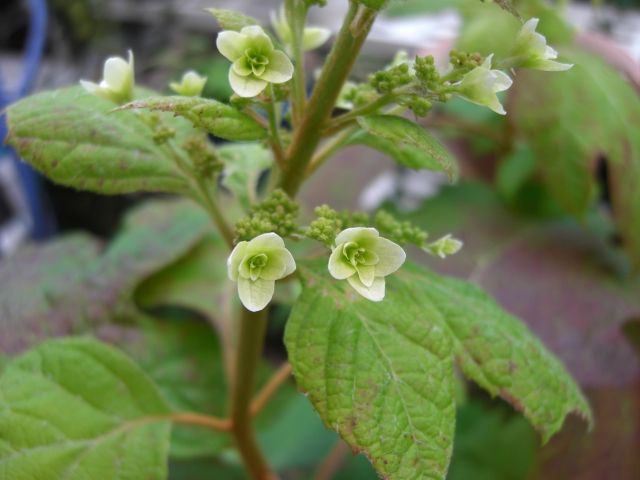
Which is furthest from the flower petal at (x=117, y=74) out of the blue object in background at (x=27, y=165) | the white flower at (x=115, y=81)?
the blue object in background at (x=27, y=165)

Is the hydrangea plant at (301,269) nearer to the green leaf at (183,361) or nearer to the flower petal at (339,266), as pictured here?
the flower petal at (339,266)

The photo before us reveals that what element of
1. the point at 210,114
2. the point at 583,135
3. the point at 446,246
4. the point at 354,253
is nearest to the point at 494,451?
the point at 583,135

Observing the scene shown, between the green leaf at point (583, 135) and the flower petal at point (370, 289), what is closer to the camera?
the flower petal at point (370, 289)

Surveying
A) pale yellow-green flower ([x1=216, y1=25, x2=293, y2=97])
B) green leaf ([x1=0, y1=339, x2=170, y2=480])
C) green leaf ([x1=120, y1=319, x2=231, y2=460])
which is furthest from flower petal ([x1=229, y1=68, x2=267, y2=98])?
green leaf ([x1=120, y1=319, x2=231, y2=460])

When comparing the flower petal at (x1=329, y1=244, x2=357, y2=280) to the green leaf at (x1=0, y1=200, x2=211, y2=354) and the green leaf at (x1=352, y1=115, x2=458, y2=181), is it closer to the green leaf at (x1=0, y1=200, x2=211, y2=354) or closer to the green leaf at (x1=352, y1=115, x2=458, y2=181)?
the green leaf at (x1=352, y1=115, x2=458, y2=181)

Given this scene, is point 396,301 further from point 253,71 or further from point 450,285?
point 253,71

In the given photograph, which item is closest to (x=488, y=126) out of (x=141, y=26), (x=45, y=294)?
(x=45, y=294)
